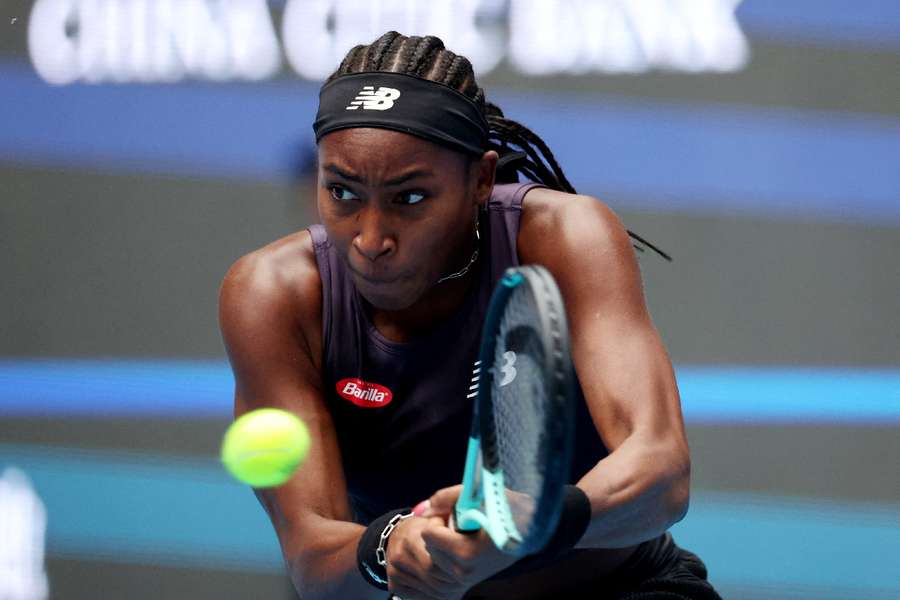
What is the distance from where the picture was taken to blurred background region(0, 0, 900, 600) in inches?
156

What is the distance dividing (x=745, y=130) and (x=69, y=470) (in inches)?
86.8

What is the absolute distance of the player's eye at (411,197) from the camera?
1902mm

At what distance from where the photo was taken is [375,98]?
195 centimetres

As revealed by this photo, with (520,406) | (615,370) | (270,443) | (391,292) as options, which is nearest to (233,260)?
(270,443)

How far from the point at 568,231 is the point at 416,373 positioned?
317 millimetres

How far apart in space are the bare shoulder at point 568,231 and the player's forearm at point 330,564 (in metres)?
0.50

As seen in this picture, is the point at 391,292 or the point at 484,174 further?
the point at 484,174

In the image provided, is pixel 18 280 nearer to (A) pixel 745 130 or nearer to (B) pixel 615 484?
(A) pixel 745 130

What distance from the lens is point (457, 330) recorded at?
208 cm

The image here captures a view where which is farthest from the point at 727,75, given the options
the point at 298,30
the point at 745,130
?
the point at 298,30

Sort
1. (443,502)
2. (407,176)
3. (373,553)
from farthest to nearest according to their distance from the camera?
(407,176) → (373,553) → (443,502)

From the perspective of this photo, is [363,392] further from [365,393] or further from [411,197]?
[411,197]

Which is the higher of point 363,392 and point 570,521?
point 363,392

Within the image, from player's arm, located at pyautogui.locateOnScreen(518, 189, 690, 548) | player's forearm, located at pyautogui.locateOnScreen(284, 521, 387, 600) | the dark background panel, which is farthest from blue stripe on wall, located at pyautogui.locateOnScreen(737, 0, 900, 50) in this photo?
player's forearm, located at pyautogui.locateOnScreen(284, 521, 387, 600)
